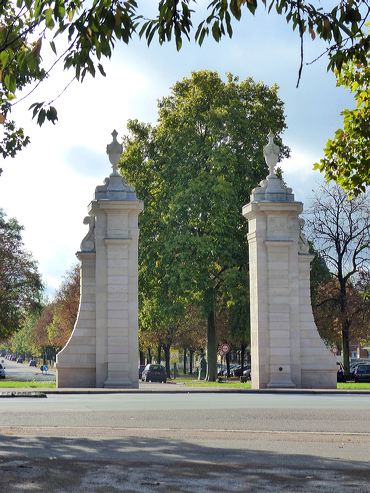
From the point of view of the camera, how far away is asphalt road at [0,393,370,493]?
29.3ft

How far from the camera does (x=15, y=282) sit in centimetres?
6981

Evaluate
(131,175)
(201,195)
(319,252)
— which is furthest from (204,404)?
(319,252)

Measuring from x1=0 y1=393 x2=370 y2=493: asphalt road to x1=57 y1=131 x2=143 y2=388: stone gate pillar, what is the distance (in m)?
9.23

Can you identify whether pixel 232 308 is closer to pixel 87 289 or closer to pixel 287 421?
pixel 87 289

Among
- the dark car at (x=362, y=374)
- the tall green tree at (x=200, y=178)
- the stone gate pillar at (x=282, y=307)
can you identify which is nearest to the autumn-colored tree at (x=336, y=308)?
the dark car at (x=362, y=374)

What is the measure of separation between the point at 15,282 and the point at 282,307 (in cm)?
4361

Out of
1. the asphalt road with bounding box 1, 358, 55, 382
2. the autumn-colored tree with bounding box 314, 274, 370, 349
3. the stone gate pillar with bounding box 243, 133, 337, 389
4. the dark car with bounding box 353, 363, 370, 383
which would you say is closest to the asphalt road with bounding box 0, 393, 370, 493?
the stone gate pillar with bounding box 243, 133, 337, 389

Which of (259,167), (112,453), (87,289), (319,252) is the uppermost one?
(259,167)

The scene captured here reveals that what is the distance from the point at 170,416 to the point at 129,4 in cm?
1051

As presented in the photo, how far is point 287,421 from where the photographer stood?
52.3ft

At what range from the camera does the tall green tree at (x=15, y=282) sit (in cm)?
6506

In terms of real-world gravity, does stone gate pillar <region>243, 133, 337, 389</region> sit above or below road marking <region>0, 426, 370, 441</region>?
above

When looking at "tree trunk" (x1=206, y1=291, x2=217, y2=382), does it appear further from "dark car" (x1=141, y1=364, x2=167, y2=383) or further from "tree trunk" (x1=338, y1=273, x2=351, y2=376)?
"dark car" (x1=141, y1=364, x2=167, y2=383)

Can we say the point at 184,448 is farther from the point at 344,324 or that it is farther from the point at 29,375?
the point at 29,375
